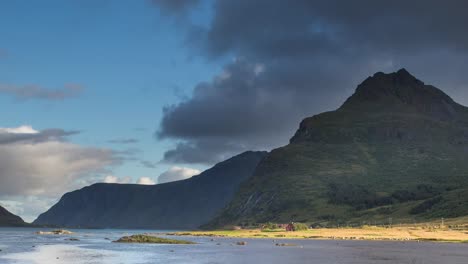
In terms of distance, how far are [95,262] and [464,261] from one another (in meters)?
73.3

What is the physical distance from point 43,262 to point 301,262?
50731mm

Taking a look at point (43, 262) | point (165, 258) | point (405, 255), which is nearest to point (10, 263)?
point (43, 262)

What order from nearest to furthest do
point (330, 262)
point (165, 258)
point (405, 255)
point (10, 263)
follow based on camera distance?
1. point (10, 263)
2. point (330, 262)
3. point (165, 258)
4. point (405, 255)

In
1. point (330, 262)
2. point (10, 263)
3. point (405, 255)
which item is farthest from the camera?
point (405, 255)

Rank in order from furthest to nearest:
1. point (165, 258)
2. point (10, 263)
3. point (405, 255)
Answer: point (405, 255), point (165, 258), point (10, 263)

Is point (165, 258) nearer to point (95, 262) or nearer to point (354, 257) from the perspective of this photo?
point (95, 262)

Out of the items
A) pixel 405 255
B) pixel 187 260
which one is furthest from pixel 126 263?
pixel 405 255

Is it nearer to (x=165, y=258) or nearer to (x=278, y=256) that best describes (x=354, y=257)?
(x=278, y=256)

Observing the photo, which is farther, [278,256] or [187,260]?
[278,256]

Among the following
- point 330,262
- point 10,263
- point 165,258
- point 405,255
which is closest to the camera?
point 10,263

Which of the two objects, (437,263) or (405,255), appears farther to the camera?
(405,255)

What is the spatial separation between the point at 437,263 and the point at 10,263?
80.3 metres

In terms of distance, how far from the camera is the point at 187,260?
443 feet

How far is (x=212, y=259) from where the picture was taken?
137 metres
